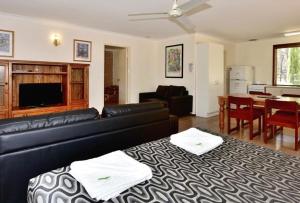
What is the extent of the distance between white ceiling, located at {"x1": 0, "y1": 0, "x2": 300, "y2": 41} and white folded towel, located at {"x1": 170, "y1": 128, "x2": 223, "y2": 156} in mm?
2823

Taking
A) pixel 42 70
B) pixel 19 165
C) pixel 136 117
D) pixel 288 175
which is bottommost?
pixel 19 165

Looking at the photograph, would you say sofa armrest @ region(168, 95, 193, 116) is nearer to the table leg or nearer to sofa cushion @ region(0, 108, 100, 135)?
the table leg

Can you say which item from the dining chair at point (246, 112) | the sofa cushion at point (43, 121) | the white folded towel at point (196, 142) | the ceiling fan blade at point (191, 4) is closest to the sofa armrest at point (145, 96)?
the dining chair at point (246, 112)

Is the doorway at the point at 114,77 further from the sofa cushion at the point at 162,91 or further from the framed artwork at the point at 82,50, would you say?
the framed artwork at the point at 82,50

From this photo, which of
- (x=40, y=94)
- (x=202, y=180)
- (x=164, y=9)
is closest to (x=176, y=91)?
(x=164, y=9)

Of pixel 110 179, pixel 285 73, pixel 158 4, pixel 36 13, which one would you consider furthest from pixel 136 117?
pixel 285 73

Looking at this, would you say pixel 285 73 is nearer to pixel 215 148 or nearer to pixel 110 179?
pixel 215 148

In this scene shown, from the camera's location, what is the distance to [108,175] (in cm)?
112

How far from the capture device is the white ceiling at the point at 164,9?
12.8 ft

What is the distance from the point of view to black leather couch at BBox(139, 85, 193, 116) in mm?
5996

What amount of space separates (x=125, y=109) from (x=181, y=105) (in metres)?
3.92

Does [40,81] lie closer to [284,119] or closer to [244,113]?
[244,113]

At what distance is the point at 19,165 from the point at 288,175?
190cm

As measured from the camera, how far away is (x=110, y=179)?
3.53 ft
